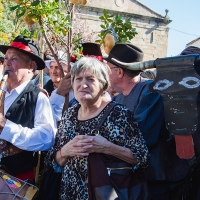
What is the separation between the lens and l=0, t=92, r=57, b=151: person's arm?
2736mm

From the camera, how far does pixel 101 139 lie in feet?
7.71

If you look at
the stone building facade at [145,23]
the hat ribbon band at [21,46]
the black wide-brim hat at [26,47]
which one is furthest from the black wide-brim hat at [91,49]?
the stone building facade at [145,23]

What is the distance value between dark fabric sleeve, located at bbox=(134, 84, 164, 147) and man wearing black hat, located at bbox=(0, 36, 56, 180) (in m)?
0.82

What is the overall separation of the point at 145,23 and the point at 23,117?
25689 millimetres

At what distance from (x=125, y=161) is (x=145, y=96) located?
0.64m

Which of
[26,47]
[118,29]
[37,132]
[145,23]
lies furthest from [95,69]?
[145,23]

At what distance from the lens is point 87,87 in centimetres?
253

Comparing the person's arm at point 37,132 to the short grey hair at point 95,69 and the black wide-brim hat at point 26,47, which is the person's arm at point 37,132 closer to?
the black wide-brim hat at point 26,47

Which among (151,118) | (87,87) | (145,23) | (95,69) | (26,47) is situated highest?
(145,23)

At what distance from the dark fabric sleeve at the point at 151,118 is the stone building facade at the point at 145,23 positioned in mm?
22949

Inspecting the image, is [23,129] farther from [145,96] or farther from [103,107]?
[145,96]

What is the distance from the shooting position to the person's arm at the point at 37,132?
2736 mm

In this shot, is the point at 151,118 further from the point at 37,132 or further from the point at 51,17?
the point at 51,17

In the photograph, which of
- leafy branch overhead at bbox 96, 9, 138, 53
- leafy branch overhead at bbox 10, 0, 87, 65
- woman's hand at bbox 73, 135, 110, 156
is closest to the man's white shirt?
woman's hand at bbox 73, 135, 110, 156
